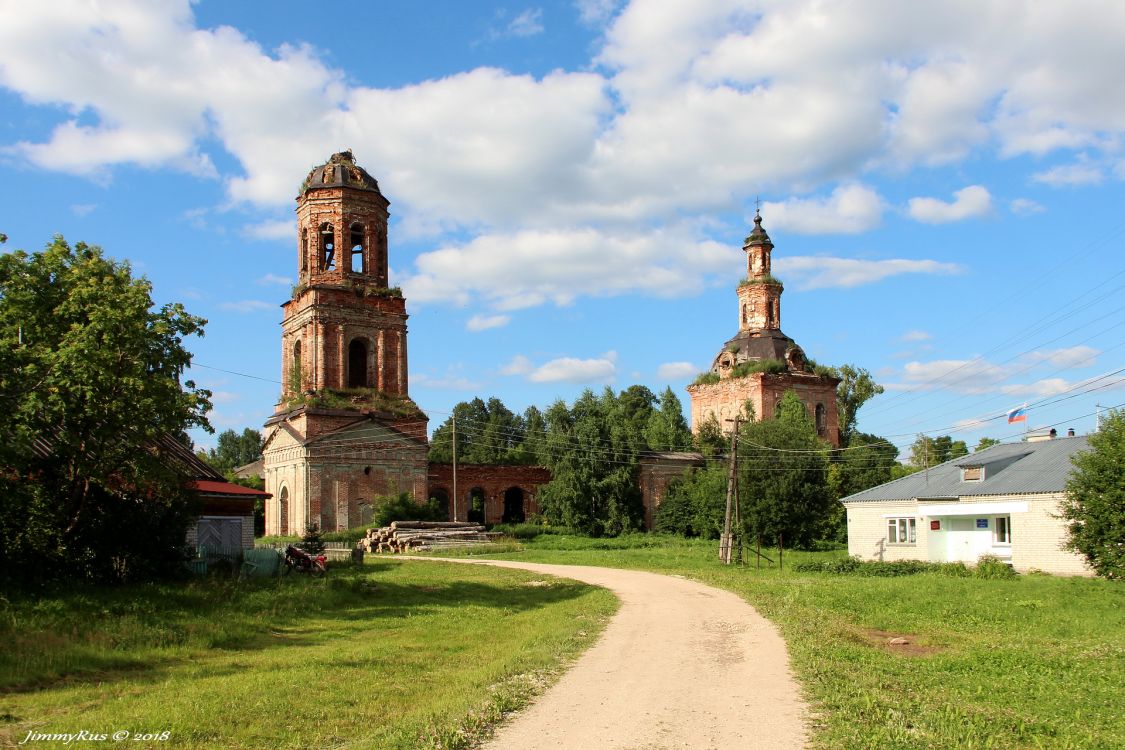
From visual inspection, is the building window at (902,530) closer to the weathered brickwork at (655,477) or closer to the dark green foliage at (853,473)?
the dark green foliage at (853,473)

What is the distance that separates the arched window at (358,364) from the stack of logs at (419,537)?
807 cm

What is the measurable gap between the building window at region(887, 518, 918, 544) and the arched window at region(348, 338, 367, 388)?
2457 cm

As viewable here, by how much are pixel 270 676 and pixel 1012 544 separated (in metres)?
24.5

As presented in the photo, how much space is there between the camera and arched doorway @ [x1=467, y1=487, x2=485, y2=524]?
50.6m

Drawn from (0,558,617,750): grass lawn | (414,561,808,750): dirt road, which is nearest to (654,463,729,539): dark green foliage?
(0,558,617,750): grass lawn

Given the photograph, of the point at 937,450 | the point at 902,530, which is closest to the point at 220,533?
the point at 902,530

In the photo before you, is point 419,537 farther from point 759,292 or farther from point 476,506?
point 759,292

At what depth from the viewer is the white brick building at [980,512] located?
27.3m

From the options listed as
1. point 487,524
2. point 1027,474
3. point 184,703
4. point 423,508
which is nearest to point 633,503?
point 487,524

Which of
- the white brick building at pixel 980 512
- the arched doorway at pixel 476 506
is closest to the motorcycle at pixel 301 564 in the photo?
the white brick building at pixel 980 512

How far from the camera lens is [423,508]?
4150cm

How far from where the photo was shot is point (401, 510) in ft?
133

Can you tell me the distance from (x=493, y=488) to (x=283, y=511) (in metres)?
11.7

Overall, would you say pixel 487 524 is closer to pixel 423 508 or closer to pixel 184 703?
pixel 423 508
